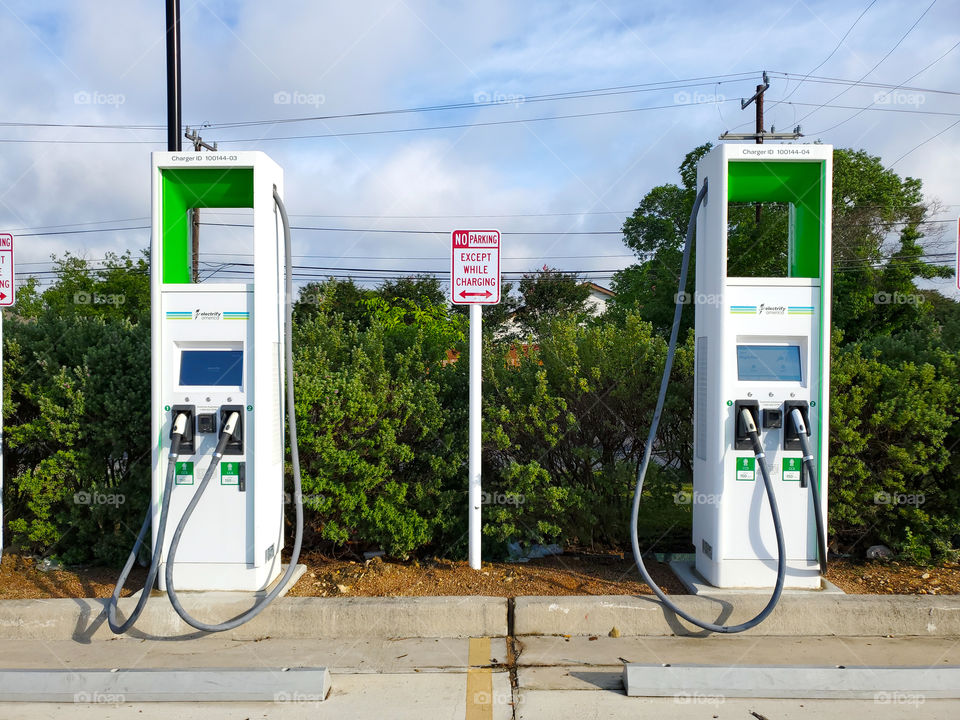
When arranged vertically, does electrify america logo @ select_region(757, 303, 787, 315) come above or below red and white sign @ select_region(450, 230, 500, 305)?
below

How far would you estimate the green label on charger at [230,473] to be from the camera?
4797mm

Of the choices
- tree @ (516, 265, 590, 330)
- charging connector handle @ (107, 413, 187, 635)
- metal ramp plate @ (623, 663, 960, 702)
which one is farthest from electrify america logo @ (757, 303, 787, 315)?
tree @ (516, 265, 590, 330)

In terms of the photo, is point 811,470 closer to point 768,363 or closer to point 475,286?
point 768,363

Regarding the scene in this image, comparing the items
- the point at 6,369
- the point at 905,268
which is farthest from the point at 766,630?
the point at 905,268

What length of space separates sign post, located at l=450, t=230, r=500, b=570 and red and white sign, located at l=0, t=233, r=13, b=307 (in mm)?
3484

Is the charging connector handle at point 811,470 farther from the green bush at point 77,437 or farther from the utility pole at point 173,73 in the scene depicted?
the utility pole at point 173,73

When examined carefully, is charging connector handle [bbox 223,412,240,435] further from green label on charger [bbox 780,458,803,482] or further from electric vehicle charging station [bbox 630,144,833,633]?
green label on charger [bbox 780,458,803,482]

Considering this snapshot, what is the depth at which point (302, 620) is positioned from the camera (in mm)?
4637

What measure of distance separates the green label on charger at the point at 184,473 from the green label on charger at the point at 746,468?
12.1 feet

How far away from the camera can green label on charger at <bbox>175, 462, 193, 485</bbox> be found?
190 inches

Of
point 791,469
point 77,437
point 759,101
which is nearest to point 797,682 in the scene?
point 791,469

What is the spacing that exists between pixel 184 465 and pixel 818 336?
4.37 m

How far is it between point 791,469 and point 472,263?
264cm

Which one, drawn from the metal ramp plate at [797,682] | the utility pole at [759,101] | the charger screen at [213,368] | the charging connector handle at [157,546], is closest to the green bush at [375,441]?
the charger screen at [213,368]
